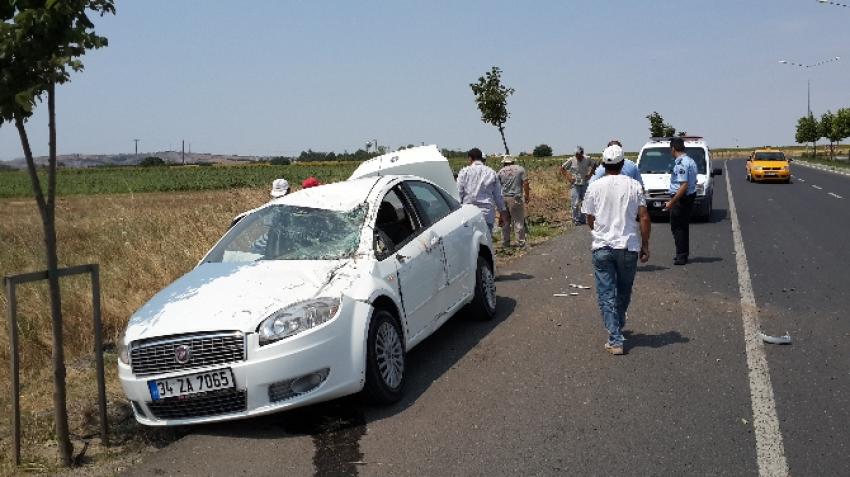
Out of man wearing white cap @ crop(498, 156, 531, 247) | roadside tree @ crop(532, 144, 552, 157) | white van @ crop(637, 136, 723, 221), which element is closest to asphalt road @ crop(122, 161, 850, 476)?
man wearing white cap @ crop(498, 156, 531, 247)

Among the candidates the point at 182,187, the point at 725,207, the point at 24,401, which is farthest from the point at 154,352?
the point at 182,187

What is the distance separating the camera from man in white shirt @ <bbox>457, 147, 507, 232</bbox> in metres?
11.1

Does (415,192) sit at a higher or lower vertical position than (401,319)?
higher

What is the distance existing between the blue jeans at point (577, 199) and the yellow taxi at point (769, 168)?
21.1 metres

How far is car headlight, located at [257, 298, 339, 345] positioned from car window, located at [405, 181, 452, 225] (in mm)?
2102

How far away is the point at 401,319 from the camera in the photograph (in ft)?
19.7

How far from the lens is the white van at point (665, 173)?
1786 cm

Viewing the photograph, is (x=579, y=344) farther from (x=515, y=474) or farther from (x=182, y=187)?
(x=182, y=187)

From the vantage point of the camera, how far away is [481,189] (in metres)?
11.2

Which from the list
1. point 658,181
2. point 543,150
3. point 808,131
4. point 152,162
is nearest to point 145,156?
point 152,162

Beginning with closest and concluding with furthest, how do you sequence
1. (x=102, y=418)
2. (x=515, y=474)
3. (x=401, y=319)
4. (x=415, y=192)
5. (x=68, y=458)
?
(x=515, y=474), (x=68, y=458), (x=102, y=418), (x=401, y=319), (x=415, y=192)

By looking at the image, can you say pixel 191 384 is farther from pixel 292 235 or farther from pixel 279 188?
pixel 279 188

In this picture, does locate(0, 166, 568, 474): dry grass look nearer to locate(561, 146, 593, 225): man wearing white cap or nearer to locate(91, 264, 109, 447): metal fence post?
locate(91, 264, 109, 447): metal fence post

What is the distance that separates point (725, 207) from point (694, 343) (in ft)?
53.6
